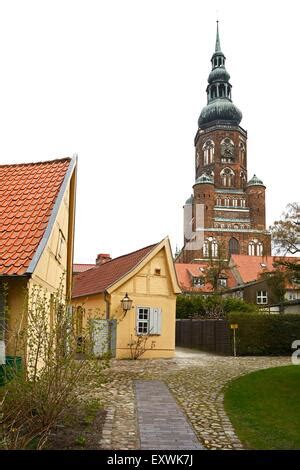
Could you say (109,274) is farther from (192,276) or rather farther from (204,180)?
(204,180)

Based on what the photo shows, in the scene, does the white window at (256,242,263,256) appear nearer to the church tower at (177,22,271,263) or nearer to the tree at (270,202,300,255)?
the church tower at (177,22,271,263)


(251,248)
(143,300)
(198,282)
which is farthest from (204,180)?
(143,300)

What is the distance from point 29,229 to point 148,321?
1200 cm

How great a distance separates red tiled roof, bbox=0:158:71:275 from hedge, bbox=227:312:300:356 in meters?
14.4

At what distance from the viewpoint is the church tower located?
270 ft

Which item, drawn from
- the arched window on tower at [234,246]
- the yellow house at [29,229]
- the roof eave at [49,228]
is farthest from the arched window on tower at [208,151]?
the roof eave at [49,228]

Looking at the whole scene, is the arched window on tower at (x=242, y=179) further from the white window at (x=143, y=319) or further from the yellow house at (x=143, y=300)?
the white window at (x=143, y=319)

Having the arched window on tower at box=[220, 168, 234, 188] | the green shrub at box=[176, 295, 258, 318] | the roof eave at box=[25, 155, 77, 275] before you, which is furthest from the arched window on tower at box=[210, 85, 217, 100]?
the roof eave at box=[25, 155, 77, 275]

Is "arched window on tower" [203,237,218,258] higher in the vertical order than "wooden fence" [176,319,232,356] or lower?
higher

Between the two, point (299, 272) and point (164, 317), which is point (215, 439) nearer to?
point (299, 272)

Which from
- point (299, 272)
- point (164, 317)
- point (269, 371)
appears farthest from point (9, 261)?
point (164, 317)

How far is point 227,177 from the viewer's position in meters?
90.9

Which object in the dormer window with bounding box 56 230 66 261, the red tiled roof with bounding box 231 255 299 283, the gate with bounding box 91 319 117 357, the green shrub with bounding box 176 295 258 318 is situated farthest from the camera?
the red tiled roof with bounding box 231 255 299 283
